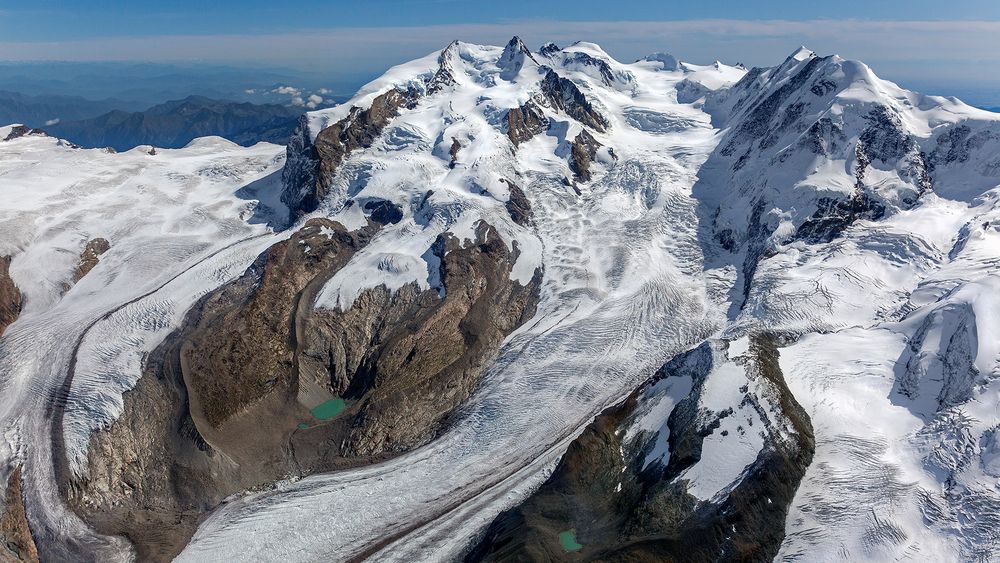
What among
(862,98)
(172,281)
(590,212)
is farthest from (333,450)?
(862,98)

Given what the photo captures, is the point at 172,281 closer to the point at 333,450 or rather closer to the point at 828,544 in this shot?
the point at 333,450

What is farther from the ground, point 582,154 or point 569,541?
point 582,154

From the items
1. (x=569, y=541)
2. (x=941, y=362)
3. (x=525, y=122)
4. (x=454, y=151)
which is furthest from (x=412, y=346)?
(x=525, y=122)

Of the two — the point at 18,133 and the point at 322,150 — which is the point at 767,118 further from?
the point at 18,133

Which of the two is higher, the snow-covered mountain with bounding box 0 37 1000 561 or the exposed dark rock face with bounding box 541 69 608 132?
the exposed dark rock face with bounding box 541 69 608 132

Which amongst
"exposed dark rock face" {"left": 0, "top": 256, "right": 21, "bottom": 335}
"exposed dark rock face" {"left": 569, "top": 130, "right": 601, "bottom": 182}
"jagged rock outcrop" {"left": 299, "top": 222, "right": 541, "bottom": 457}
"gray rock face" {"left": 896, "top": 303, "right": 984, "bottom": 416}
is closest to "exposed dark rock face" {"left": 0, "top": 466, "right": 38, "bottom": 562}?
"jagged rock outcrop" {"left": 299, "top": 222, "right": 541, "bottom": 457}

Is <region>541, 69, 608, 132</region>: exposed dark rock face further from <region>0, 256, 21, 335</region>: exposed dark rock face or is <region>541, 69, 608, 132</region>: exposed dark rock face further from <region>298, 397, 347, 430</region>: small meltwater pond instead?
<region>0, 256, 21, 335</region>: exposed dark rock face
